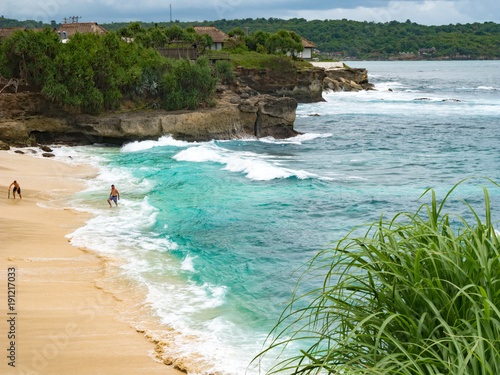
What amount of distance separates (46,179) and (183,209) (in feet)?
26.3

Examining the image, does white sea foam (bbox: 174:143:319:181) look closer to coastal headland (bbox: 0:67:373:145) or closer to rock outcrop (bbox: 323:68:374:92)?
coastal headland (bbox: 0:67:373:145)

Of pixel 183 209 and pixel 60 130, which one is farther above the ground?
pixel 60 130

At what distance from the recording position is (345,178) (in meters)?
26.8

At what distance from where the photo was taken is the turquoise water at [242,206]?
11371mm

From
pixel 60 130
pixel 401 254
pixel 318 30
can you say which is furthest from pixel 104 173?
pixel 318 30

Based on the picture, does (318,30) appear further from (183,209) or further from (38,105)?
(183,209)

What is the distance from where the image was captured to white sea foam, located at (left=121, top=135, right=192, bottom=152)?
1377 inches

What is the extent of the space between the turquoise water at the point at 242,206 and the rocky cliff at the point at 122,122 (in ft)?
3.56

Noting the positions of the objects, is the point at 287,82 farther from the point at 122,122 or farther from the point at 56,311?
the point at 56,311

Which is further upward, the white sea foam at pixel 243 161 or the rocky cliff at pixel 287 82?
the rocky cliff at pixel 287 82

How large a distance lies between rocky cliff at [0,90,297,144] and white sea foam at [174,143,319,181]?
2165mm

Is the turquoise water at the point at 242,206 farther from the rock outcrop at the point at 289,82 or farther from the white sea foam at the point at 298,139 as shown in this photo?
the rock outcrop at the point at 289,82

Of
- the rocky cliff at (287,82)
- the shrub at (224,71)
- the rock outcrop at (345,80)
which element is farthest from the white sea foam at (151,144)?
the rock outcrop at (345,80)

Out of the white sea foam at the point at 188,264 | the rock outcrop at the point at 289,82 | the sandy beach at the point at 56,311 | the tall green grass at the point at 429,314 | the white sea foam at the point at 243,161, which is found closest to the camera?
the tall green grass at the point at 429,314
